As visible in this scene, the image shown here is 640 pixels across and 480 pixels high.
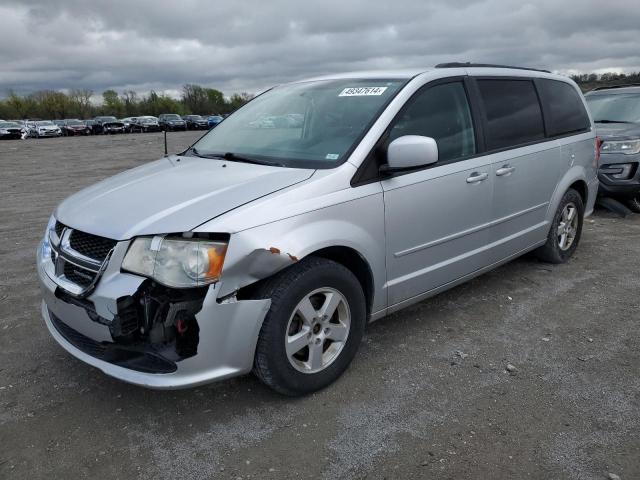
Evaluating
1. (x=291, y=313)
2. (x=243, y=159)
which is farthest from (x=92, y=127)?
(x=291, y=313)

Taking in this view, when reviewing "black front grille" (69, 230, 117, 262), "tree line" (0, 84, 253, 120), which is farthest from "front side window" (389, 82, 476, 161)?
"tree line" (0, 84, 253, 120)

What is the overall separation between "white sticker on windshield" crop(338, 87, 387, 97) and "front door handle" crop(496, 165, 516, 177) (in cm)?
111

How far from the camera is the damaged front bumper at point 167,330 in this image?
252cm

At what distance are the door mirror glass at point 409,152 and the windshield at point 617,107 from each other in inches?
252

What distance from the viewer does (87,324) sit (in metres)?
2.69

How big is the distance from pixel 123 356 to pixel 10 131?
136 feet

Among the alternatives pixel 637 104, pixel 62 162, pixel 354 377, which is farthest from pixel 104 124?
pixel 354 377

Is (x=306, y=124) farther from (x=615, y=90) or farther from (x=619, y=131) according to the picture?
(x=615, y=90)

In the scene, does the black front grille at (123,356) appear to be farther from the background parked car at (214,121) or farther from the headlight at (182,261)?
the background parked car at (214,121)

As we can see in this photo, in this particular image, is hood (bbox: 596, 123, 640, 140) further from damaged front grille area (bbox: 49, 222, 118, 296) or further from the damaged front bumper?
damaged front grille area (bbox: 49, 222, 118, 296)

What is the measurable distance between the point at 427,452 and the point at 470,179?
191cm

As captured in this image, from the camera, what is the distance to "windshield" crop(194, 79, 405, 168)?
3258 millimetres

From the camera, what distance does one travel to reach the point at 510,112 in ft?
14.0

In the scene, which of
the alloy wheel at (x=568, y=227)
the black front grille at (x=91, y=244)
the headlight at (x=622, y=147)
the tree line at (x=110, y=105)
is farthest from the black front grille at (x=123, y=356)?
the tree line at (x=110, y=105)
